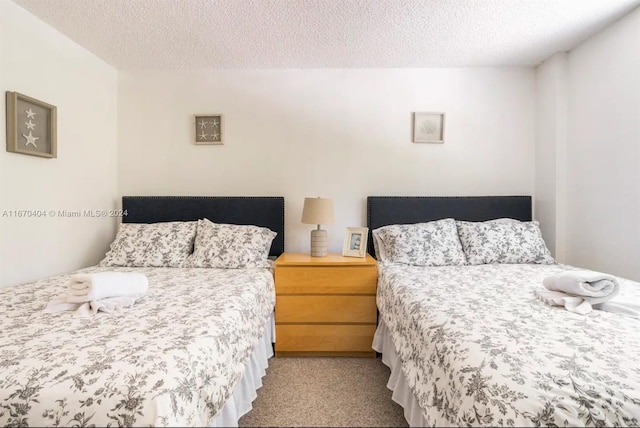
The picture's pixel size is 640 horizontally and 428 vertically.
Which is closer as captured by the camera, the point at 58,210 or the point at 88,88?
the point at 58,210

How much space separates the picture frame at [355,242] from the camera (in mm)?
2461

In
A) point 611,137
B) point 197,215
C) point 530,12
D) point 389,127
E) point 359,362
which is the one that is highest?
point 530,12

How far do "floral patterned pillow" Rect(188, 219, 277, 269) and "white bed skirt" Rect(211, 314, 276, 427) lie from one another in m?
0.42

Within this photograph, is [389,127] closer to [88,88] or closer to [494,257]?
[494,257]

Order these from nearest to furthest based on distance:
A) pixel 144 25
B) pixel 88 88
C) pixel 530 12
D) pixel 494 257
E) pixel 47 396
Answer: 1. pixel 47 396
2. pixel 530 12
3. pixel 144 25
4. pixel 494 257
5. pixel 88 88

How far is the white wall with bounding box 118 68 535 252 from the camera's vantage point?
2.75m

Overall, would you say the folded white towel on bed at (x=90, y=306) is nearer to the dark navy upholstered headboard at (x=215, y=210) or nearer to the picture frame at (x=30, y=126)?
the picture frame at (x=30, y=126)

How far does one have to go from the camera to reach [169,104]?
9.11ft

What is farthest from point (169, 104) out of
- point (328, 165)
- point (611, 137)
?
point (611, 137)

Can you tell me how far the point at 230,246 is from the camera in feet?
7.59

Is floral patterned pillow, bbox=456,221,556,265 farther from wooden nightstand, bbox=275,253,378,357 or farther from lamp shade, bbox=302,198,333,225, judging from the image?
lamp shade, bbox=302,198,333,225

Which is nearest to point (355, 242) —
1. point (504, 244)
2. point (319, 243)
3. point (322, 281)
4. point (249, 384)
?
point (319, 243)

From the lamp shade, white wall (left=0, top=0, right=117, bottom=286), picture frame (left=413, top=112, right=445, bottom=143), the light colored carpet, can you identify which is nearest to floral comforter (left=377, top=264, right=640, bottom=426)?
the light colored carpet

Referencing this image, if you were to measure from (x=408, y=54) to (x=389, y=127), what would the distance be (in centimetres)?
55
